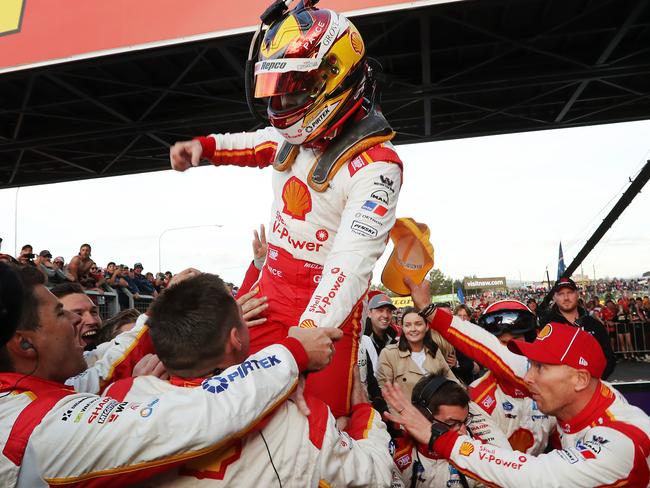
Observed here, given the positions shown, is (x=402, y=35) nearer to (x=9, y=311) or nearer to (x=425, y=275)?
(x=425, y=275)

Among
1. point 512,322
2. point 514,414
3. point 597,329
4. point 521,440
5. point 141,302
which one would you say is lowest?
point 141,302

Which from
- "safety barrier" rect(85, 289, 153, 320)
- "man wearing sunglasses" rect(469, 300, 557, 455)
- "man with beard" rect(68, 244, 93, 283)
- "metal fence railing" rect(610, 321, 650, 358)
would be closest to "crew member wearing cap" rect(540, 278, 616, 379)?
"man wearing sunglasses" rect(469, 300, 557, 455)

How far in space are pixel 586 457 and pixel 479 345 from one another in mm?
1084

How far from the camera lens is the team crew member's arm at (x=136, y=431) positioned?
1.51 meters

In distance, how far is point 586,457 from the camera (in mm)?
2410

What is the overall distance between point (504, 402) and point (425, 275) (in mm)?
1526

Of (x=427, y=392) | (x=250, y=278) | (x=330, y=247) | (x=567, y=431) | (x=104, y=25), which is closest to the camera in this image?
(x=330, y=247)

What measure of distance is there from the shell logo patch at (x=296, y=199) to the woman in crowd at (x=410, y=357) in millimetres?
3288

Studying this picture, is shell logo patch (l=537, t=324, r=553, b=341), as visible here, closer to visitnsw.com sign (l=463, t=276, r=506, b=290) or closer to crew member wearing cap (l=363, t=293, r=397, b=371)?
crew member wearing cap (l=363, t=293, r=397, b=371)

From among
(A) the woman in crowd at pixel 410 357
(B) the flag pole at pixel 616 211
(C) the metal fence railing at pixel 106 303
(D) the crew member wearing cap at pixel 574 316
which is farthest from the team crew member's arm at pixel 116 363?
(C) the metal fence railing at pixel 106 303

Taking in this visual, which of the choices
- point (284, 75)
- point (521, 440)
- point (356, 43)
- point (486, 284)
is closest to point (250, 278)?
point (284, 75)

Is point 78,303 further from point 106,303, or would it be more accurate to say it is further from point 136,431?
point 106,303

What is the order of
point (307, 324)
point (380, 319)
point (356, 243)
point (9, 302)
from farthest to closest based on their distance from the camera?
point (380, 319)
point (356, 243)
point (307, 324)
point (9, 302)

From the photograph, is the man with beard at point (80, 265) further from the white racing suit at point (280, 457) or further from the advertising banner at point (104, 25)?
the white racing suit at point (280, 457)
